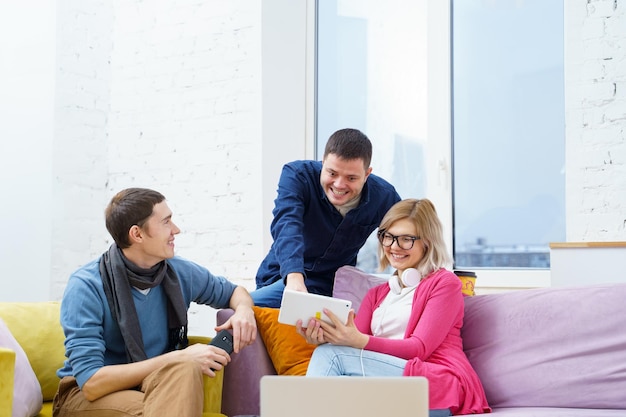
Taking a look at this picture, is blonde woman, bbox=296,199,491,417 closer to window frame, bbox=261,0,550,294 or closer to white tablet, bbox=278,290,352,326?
white tablet, bbox=278,290,352,326

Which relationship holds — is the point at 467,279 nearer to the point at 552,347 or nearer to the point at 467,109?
the point at 552,347

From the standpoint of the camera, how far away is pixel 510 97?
3949mm

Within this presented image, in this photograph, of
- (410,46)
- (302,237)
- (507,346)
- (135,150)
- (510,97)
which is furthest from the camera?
(135,150)

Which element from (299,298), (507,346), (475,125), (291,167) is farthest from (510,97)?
(299,298)

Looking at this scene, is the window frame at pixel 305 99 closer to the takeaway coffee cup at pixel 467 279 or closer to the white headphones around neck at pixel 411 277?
the takeaway coffee cup at pixel 467 279

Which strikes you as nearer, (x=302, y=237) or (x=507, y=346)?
(x=507, y=346)

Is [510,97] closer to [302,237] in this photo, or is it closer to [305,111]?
[305,111]

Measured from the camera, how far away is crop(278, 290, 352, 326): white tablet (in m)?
2.39

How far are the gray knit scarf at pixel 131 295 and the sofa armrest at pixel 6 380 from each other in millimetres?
444

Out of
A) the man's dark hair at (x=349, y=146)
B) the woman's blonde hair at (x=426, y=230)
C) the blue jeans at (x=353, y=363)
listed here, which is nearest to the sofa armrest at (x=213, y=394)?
the blue jeans at (x=353, y=363)

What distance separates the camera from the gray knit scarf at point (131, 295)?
8.15ft

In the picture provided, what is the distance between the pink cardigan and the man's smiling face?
1.55 ft

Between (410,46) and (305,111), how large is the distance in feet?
2.19

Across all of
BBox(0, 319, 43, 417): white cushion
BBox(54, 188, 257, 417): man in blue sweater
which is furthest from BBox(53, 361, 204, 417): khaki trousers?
BBox(0, 319, 43, 417): white cushion
